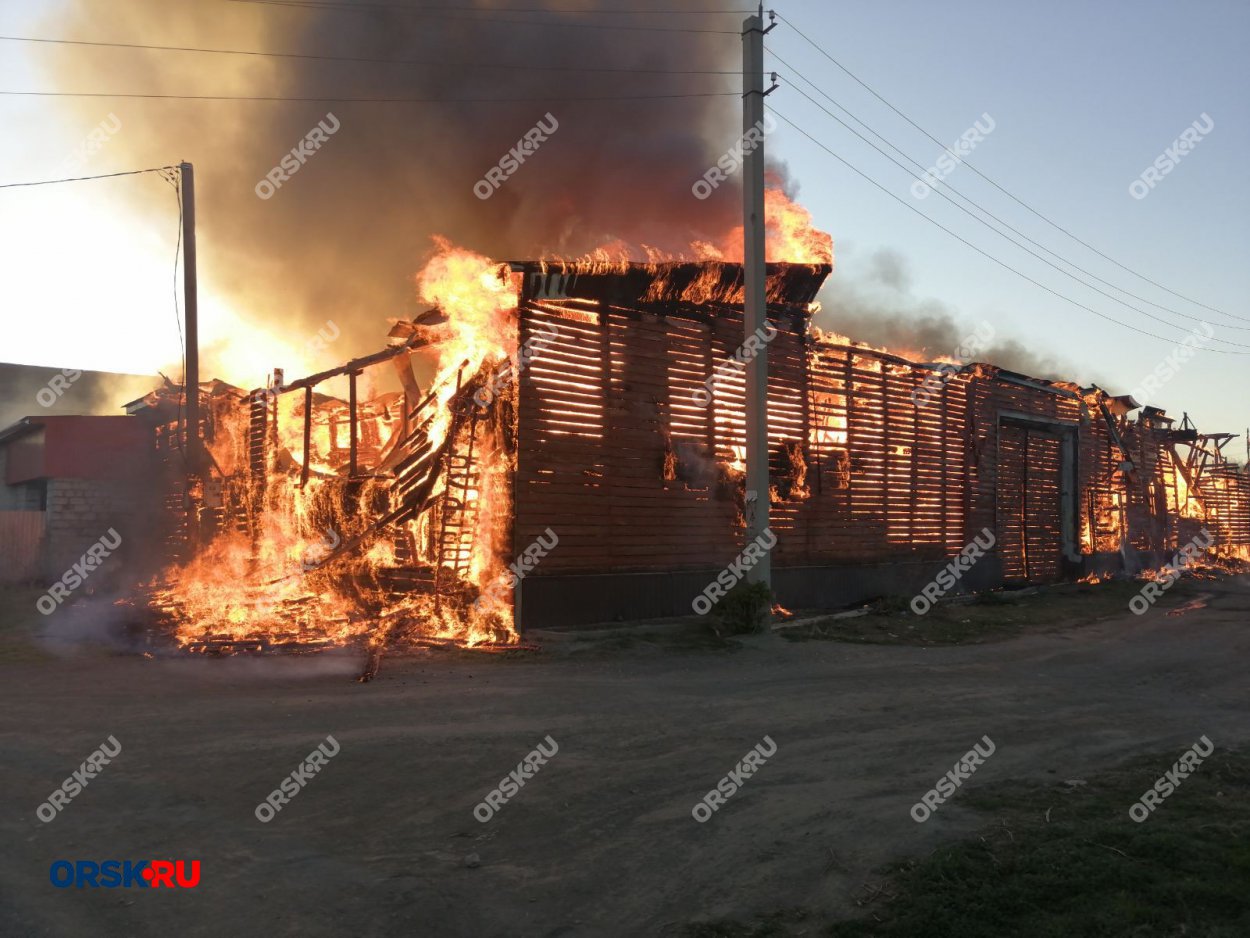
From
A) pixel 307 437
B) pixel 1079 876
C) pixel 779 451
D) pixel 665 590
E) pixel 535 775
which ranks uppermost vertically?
pixel 307 437

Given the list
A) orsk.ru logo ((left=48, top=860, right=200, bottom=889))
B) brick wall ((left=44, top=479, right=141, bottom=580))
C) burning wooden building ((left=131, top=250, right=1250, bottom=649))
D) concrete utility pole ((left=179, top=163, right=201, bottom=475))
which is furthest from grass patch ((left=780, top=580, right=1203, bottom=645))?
brick wall ((left=44, top=479, right=141, bottom=580))

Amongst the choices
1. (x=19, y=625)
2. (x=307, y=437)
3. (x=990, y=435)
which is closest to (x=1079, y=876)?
(x=307, y=437)

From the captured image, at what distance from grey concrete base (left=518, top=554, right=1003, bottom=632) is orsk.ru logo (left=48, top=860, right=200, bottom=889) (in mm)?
7430

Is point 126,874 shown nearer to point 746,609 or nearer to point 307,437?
point 746,609

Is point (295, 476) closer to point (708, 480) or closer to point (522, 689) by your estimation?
point (708, 480)

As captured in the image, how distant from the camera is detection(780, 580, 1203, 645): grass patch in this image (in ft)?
43.5

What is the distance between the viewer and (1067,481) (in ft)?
73.8

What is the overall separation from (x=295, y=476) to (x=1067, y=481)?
18326mm

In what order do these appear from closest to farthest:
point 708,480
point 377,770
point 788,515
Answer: point 377,770 → point 708,480 → point 788,515

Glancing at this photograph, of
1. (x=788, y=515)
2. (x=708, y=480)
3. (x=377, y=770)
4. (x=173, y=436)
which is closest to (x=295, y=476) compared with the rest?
(x=173, y=436)

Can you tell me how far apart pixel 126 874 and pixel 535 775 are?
2514mm

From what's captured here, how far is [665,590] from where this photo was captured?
13.5m

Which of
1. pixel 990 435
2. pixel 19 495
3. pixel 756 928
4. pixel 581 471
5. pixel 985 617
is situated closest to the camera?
pixel 756 928

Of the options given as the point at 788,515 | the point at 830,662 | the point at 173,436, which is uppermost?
the point at 173,436
